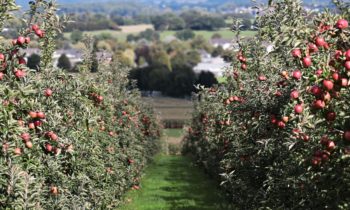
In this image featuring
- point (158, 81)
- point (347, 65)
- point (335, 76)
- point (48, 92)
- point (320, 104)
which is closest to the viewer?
point (347, 65)

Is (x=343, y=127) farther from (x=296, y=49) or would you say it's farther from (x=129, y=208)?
(x=129, y=208)

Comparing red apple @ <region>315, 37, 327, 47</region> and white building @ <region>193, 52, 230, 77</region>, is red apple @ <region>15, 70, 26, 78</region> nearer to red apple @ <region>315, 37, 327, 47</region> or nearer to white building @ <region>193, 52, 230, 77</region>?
red apple @ <region>315, 37, 327, 47</region>

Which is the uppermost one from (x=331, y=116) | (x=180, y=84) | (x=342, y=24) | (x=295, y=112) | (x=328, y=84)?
(x=342, y=24)

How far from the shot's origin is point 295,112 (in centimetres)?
643

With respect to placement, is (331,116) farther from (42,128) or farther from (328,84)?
(42,128)

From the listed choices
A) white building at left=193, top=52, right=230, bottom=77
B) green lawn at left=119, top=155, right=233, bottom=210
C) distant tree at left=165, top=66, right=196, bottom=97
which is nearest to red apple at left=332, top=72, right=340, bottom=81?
green lawn at left=119, top=155, right=233, bottom=210

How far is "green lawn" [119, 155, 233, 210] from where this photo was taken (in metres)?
18.2

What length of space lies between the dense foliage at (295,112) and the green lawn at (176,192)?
19.0 ft

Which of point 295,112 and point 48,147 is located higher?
point 295,112

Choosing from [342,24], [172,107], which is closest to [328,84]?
[342,24]

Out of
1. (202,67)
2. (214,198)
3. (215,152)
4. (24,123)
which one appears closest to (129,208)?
(214,198)

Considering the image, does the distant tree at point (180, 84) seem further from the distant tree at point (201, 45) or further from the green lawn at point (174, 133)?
the distant tree at point (201, 45)

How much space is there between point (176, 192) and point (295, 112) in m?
16.1

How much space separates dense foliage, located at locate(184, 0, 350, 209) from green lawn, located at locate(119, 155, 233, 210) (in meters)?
5.79
